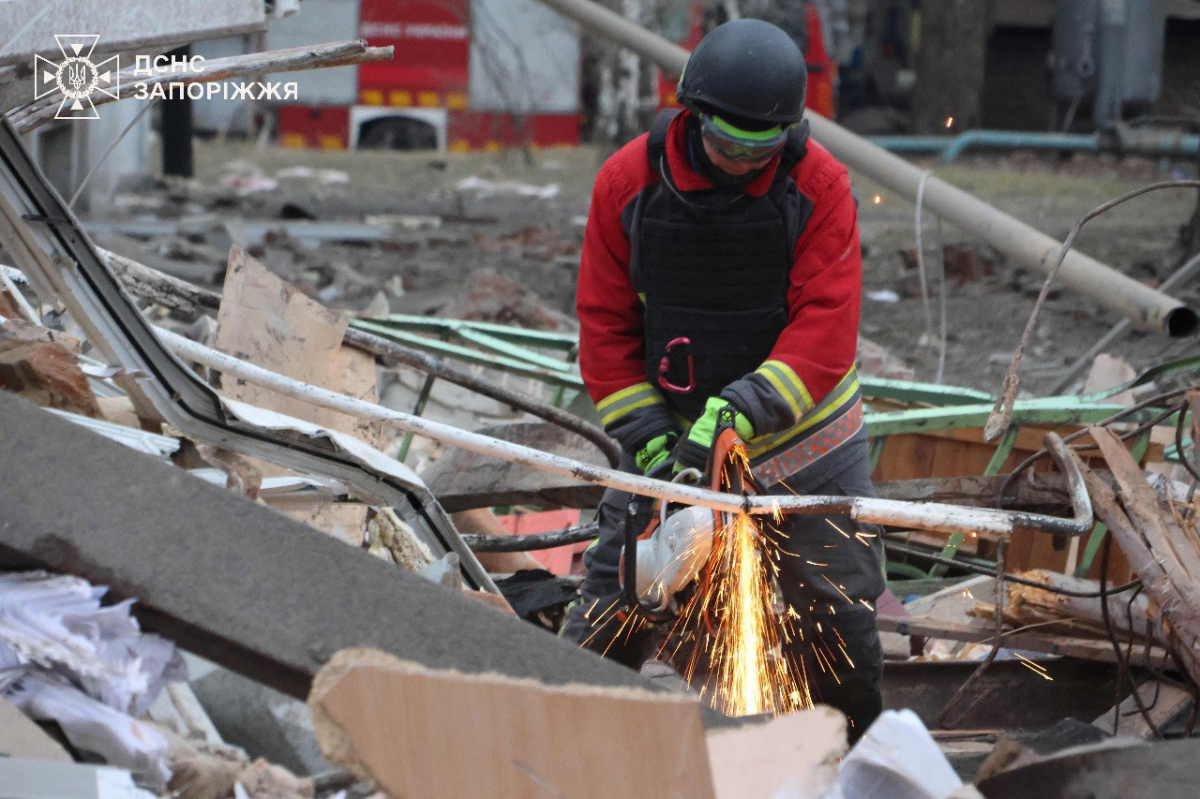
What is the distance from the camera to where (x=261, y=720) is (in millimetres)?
2396

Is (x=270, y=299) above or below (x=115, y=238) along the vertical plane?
above

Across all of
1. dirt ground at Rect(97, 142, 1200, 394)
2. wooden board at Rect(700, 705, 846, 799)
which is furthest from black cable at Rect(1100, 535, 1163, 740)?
dirt ground at Rect(97, 142, 1200, 394)

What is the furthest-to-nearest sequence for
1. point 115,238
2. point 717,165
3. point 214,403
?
point 115,238, point 717,165, point 214,403

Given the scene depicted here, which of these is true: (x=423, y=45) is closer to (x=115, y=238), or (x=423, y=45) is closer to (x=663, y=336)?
(x=115, y=238)

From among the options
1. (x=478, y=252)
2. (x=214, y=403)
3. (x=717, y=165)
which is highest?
(x=717, y=165)

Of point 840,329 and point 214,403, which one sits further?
point 840,329

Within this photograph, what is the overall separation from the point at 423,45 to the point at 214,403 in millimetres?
14358

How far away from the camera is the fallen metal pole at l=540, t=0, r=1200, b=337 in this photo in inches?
251

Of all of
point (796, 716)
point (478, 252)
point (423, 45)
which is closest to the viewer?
point (796, 716)

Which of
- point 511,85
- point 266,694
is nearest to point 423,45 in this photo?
point 511,85

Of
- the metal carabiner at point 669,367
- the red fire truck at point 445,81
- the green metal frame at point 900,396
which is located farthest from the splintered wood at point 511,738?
the red fire truck at point 445,81

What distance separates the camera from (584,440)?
4891mm

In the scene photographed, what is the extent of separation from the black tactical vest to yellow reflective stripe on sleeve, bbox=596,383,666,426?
1.6 inches

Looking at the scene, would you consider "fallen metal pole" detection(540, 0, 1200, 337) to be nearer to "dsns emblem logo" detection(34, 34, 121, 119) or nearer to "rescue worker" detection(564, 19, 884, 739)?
"rescue worker" detection(564, 19, 884, 739)
